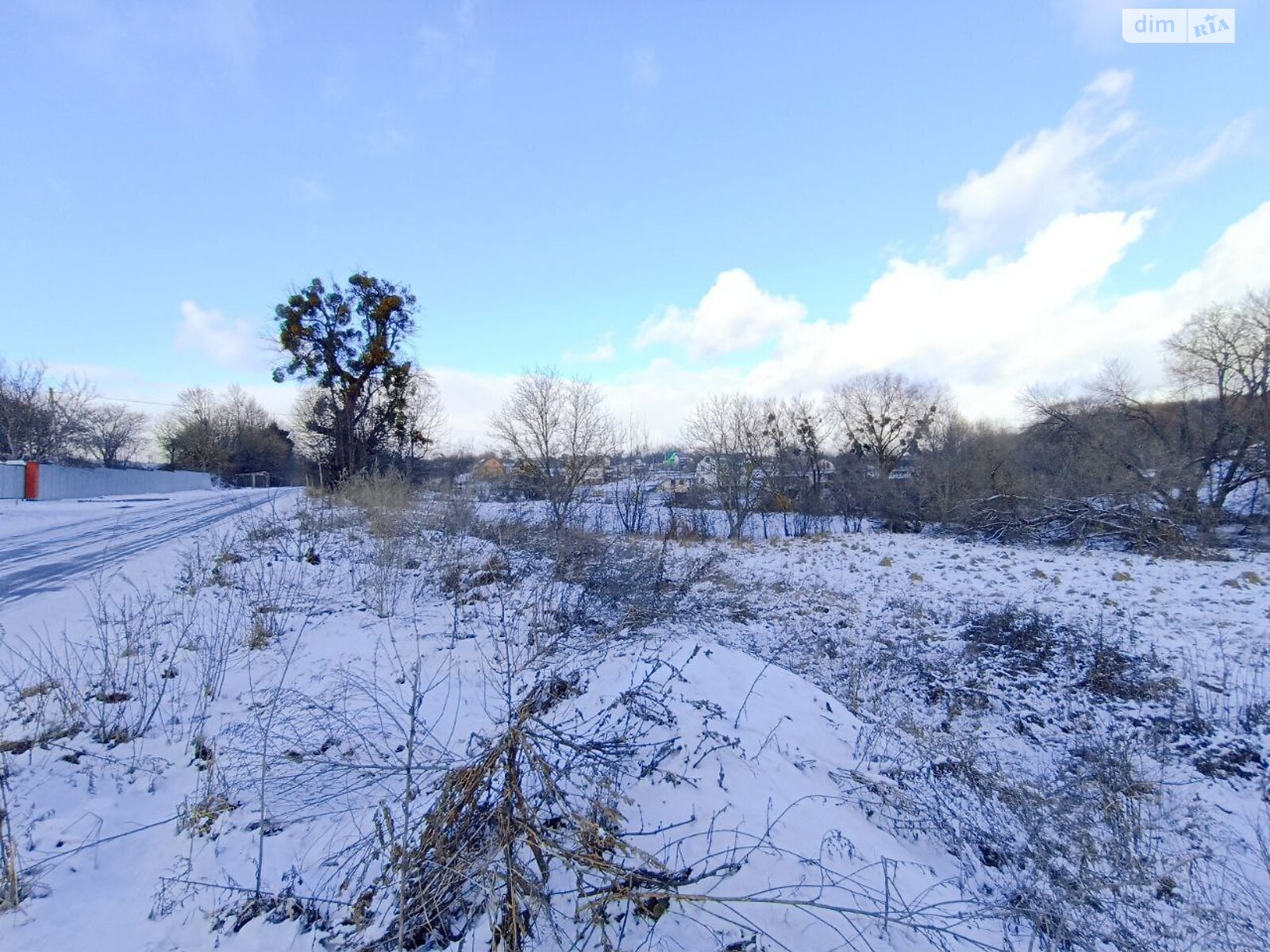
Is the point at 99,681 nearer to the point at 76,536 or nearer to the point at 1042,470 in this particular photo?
the point at 76,536

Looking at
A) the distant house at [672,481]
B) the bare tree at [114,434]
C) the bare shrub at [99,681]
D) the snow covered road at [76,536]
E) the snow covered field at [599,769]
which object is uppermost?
the bare tree at [114,434]

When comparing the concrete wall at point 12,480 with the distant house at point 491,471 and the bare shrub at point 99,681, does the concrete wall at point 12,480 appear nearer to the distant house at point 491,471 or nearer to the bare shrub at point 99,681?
the distant house at point 491,471

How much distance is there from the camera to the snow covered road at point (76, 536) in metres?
7.48

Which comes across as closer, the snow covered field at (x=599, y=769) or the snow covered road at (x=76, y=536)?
the snow covered field at (x=599, y=769)

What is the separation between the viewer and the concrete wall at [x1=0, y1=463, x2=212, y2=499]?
20.6 m

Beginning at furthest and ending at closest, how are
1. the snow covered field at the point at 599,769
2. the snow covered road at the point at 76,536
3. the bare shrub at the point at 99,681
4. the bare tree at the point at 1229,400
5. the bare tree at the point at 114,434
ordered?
the bare tree at the point at 114,434, the bare tree at the point at 1229,400, the snow covered road at the point at 76,536, the bare shrub at the point at 99,681, the snow covered field at the point at 599,769

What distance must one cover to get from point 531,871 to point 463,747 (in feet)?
4.88

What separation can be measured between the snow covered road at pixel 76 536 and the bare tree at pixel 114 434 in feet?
93.4

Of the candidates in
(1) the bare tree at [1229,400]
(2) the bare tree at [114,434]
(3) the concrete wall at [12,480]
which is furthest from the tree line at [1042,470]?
(2) the bare tree at [114,434]

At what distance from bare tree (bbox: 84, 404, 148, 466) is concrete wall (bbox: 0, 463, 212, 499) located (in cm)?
706

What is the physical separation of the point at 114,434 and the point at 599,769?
6239cm

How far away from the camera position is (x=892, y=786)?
370 centimetres

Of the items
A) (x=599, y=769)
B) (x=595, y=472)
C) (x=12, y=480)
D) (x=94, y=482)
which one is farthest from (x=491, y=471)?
(x=599, y=769)

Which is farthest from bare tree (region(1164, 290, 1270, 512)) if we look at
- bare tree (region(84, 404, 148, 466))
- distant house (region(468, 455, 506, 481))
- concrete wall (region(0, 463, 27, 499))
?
bare tree (region(84, 404, 148, 466))
